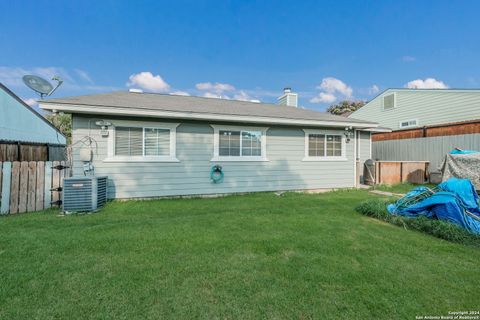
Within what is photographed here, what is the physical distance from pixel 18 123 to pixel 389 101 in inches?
837

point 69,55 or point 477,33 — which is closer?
point 477,33

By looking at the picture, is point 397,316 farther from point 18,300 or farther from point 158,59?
point 158,59

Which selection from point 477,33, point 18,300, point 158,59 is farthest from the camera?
point 158,59

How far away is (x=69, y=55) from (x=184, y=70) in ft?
20.3

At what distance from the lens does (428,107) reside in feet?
47.1

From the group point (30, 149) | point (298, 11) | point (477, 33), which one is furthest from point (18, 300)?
point (477, 33)

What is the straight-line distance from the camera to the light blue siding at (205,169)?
21.0 feet

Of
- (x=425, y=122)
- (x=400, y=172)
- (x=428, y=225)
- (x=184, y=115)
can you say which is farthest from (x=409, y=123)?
(x=184, y=115)

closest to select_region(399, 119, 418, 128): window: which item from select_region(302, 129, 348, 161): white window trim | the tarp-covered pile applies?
the tarp-covered pile

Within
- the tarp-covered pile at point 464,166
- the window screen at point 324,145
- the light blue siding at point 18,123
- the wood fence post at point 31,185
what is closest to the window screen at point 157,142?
the wood fence post at point 31,185

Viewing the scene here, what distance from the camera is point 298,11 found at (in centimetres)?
1168

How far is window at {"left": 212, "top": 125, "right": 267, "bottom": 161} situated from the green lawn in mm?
3110

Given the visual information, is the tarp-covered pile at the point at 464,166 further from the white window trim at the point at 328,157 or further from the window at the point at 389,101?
the window at the point at 389,101

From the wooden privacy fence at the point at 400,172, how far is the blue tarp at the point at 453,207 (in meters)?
5.38
